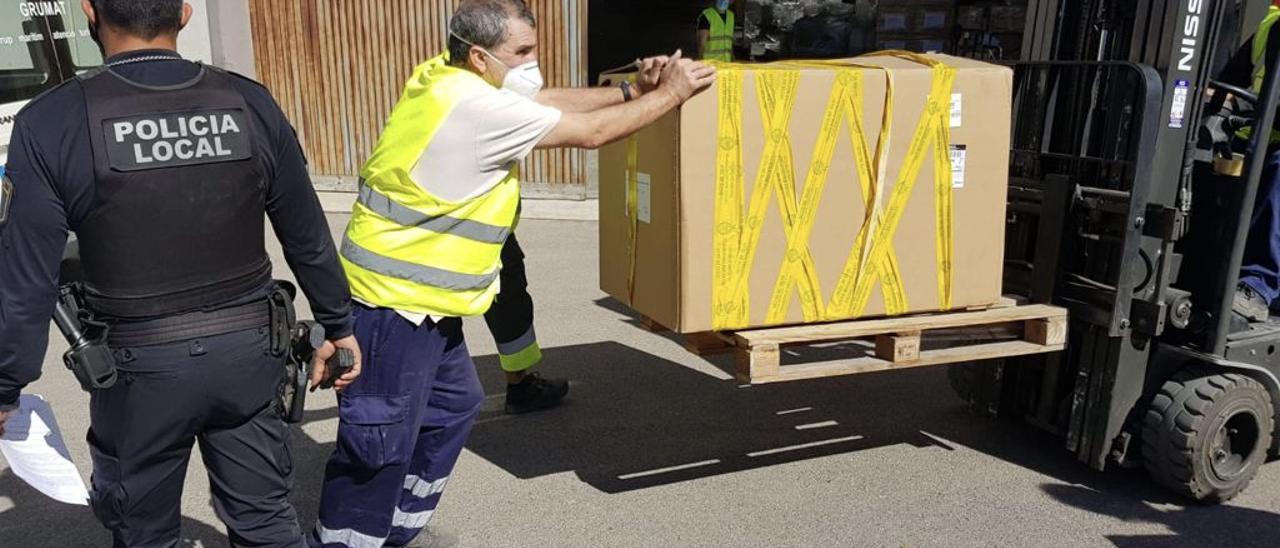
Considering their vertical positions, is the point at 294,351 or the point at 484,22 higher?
the point at 484,22

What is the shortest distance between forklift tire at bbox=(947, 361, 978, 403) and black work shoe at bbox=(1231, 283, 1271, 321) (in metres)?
1.13

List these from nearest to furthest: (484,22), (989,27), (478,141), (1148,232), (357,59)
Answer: (478,141)
(484,22)
(1148,232)
(989,27)
(357,59)

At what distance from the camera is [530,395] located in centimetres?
509

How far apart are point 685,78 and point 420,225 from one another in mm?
955

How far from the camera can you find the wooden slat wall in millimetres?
10211

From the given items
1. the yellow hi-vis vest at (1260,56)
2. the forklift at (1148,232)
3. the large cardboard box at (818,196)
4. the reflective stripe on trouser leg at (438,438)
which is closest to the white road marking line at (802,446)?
the forklift at (1148,232)

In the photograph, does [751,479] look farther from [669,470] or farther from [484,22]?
[484,22]

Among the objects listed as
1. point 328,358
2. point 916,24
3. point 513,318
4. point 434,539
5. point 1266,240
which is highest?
point 916,24

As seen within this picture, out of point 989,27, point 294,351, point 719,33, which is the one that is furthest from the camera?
point 719,33

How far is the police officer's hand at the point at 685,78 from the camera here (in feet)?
10.6

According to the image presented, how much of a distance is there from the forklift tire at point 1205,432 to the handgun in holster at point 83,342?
3.68 metres

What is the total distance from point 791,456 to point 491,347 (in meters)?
2.24

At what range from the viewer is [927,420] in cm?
500

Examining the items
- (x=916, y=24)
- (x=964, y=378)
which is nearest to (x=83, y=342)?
(x=964, y=378)
